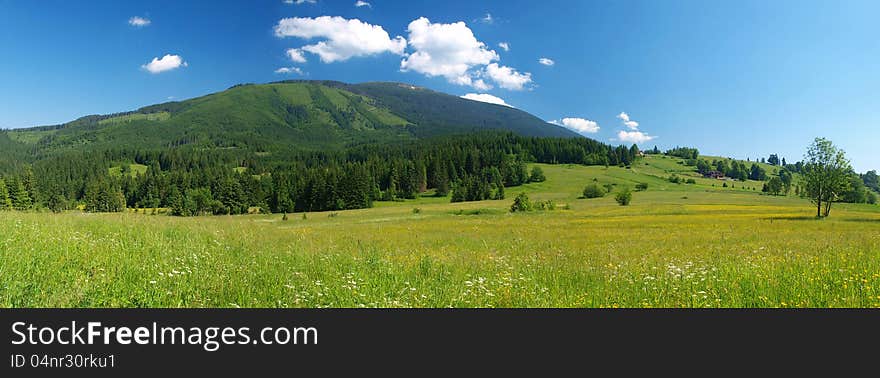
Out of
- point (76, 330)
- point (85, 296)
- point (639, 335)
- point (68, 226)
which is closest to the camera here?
point (76, 330)

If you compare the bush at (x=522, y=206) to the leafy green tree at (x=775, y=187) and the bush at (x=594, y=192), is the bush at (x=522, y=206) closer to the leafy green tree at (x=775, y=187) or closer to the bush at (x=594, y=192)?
the bush at (x=594, y=192)

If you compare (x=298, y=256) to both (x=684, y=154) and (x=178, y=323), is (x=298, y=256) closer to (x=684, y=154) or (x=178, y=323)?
(x=178, y=323)

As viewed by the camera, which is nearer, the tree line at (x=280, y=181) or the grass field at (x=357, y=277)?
the grass field at (x=357, y=277)

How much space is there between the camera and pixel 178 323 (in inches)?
162

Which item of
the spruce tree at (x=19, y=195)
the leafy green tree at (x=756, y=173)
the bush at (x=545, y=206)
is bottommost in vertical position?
the bush at (x=545, y=206)

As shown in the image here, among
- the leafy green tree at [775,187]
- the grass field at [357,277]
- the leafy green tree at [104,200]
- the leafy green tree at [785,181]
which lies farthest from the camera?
the leafy green tree at [775,187]

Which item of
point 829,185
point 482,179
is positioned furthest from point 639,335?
point 482,179

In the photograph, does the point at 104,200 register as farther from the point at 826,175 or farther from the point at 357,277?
the point at 826,175

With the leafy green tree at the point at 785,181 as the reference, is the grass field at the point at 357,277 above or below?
below

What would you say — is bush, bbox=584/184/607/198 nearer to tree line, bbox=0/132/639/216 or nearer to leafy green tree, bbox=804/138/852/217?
tree line, bbox=0/132/639/216

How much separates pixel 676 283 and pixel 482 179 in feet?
309

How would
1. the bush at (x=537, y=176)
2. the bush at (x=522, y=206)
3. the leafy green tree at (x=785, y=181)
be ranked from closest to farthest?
1. the bush at (x=522, y=206)
2. the leafy green tree at (x=785, y=181)
3. the bush at (x=537, y=176)

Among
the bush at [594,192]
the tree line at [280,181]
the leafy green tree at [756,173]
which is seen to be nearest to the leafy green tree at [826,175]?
the bush at [594,192]

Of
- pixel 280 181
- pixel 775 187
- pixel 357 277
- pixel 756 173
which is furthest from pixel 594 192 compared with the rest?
pixel 357 277
